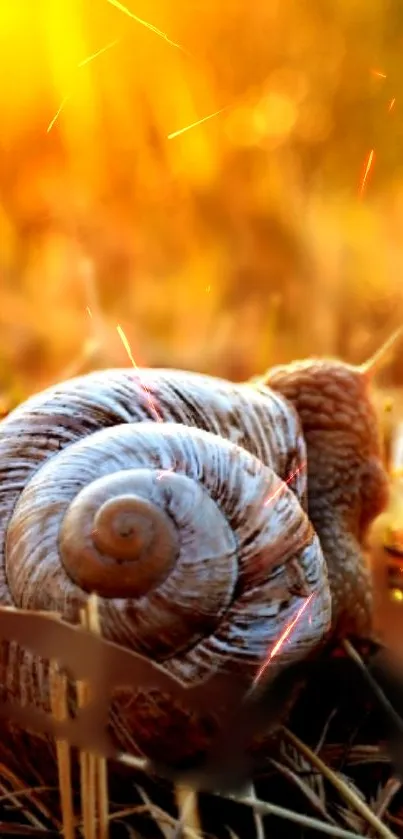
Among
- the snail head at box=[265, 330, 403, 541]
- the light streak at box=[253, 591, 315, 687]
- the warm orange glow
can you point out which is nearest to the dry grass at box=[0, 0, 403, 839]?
the warm orange glow

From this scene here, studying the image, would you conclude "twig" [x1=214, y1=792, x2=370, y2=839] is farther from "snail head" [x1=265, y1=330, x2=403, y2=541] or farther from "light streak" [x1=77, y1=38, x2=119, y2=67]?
"light streak" [x1=77, y1=38, x2=119, y2=67]

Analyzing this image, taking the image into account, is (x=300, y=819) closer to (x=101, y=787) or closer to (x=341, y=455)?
(x=101, y=787)

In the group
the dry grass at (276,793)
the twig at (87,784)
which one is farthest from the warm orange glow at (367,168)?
the twig at (87,784)

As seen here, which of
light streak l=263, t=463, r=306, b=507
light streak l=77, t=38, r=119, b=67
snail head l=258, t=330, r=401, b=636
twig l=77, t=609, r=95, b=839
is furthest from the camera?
light streak l=77, t=38, r=119, b=67

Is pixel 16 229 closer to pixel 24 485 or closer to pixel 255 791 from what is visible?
pixel 24 485

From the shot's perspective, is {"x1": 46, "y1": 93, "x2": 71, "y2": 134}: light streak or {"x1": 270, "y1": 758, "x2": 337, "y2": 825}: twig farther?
{"x1": 46, "y1": 93, "x2": 71, "y2": 134}: light streak

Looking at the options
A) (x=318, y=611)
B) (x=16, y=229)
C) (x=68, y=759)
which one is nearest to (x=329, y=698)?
(x=318, y=611)

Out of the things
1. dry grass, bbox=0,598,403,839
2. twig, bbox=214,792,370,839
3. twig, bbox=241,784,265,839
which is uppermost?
twig, bbox=214,792,370,839
